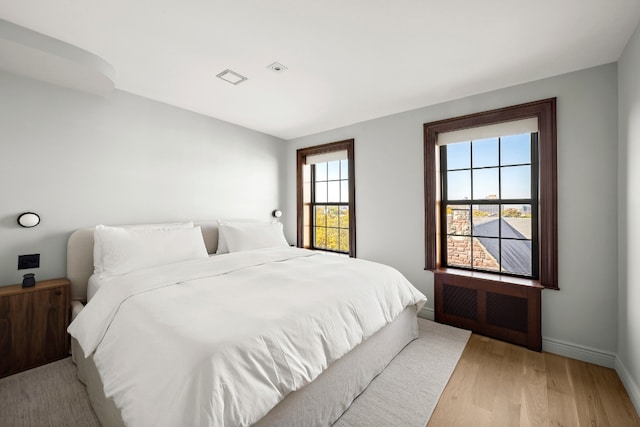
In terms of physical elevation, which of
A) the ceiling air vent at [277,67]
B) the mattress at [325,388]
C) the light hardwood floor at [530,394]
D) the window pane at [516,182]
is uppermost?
the ceiling air vent at [277,67]

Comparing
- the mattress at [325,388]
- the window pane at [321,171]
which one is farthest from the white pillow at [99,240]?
the window pane at [321,171]

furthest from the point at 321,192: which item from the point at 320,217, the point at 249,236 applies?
the point at 249,236

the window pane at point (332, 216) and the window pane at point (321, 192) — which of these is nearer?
the window pane at point (332, 216)

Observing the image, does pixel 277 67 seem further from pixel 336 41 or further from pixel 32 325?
pixel 32 325

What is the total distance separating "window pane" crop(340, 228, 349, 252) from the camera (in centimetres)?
418

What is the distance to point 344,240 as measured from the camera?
166 inches

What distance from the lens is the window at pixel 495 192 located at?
251cm

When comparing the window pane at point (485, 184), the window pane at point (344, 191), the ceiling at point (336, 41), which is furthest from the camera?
the window pane at point (344, 191)

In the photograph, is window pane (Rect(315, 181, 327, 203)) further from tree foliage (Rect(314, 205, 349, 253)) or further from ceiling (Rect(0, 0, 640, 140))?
ceiling (Rect(0, 0, 640, 140))

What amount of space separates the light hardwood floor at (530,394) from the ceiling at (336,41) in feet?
8.18

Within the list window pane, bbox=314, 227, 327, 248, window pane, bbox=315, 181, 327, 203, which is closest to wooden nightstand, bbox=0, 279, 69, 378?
window pane, bbox=314, 227, 327, 248

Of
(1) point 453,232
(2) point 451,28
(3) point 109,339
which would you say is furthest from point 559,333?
(3) point 109,339

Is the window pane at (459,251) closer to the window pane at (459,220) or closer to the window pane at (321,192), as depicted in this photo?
the window pane at (459,220)

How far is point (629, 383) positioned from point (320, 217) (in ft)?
11.6
